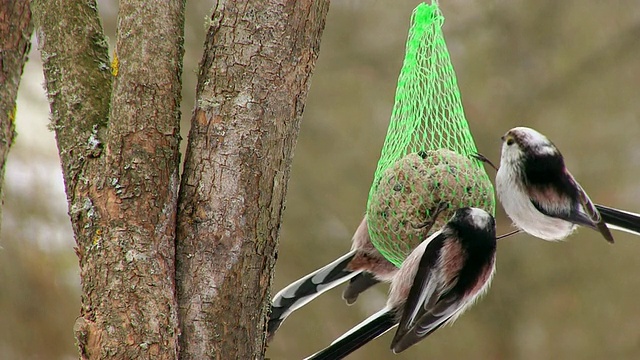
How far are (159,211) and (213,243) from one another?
0.50 ft

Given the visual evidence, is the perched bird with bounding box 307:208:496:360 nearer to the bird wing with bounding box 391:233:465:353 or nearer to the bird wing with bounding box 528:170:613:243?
the bird wing with bounding box 391:233:465:353

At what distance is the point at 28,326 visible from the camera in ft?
20.3

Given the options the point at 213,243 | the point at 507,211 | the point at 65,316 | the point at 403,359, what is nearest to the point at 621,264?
the point at 403,359

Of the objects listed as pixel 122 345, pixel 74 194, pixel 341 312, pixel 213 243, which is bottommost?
pixel 341 312

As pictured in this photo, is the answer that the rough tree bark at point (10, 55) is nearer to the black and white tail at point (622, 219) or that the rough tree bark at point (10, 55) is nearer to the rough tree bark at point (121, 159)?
the rough tree bark at point (121, 159)

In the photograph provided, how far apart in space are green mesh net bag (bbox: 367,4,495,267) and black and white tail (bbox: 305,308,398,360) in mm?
228

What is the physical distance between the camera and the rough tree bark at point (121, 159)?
186 centimetres

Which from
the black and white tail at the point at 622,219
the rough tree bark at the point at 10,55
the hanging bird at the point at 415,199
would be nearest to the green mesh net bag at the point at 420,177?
the hanging bird at the point at 415,199

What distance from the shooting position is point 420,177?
2.80 meters

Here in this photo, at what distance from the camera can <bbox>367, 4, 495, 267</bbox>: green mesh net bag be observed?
9.23 ft

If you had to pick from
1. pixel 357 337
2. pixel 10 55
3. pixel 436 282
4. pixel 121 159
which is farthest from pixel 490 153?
pixel 121 159

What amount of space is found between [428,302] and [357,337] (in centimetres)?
30

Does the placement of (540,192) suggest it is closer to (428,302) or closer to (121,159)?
(428,302)

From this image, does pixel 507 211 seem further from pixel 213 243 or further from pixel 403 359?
pixel 403 359
